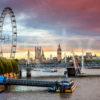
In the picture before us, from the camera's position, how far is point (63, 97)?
85.2 m

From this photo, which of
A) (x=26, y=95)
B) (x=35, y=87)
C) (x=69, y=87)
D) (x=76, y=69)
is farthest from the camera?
(x=76, y=69)

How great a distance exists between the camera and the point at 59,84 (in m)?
93.1

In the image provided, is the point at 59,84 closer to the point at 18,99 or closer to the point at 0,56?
the point at 18,99

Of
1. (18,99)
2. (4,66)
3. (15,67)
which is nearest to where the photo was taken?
(18,99)

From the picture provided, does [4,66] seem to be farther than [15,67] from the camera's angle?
No

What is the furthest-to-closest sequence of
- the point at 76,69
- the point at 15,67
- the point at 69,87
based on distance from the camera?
the point at 76,69
the point at 15,67
the point at 69,87

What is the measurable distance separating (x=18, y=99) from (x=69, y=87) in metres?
14.9

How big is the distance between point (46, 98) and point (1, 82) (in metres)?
15.5

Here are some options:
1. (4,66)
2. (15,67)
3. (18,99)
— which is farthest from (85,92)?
(15,67)

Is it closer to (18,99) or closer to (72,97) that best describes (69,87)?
(72,97)

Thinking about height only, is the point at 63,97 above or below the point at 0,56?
below

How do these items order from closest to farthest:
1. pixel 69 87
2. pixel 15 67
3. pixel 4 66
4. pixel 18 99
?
1. pixel 18 99
2. pixel 69 87
3. pixel 4 66
4. pixel 15 67

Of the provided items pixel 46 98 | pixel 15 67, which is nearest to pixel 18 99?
pixel 46 98

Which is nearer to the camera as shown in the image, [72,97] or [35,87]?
[72,97]
